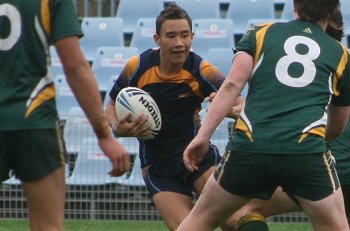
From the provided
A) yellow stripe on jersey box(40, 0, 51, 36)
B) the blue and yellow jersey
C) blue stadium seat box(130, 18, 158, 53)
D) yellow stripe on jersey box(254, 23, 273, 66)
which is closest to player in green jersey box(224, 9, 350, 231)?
the blue and yellow jersey

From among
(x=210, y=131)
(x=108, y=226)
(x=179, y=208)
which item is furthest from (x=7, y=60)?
(x=108, y=226)

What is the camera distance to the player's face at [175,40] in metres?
7.37

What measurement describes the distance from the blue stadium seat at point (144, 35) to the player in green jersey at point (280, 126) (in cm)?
851

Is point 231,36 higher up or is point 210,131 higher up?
point 210,131

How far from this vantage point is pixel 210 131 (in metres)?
5.58

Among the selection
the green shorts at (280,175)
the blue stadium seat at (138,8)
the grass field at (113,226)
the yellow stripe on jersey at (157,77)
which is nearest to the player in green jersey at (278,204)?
the yellow stripe on jersey at (157,77)

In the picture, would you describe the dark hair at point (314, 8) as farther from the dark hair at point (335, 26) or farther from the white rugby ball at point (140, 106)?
the white rugby ball at point (140, 106)

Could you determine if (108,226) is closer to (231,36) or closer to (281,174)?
(231,36)

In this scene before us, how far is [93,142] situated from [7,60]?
6848 millimetres

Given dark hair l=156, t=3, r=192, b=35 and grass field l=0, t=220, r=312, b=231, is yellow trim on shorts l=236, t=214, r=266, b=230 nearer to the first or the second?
dark hair l=156, t=3, r=192, b=35

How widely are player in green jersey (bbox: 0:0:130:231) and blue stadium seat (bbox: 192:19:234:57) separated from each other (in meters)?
8.98

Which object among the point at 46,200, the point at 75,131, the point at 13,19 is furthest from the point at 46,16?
the point at 75,131

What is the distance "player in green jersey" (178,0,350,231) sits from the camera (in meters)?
5.46

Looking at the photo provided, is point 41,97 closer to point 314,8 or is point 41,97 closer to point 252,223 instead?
point 314,8
